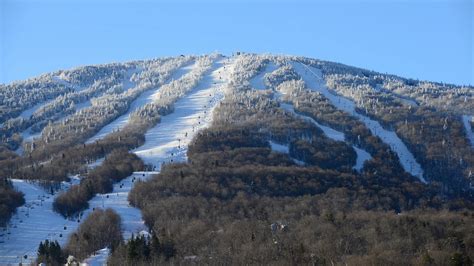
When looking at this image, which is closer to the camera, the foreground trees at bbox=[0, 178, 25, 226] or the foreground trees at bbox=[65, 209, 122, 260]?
the foreground trees at bbox=[65, 209, 122, 260]

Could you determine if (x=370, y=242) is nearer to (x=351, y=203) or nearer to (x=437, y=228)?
(x=437, y=228)

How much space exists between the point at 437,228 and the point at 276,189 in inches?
2277

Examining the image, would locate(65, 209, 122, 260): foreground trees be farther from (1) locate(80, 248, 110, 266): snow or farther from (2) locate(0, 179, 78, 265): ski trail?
(2) locate(0, 179, 78, 265): ski trail

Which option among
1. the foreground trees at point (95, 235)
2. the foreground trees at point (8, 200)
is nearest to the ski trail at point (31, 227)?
the foreground trees at point (8, 200)

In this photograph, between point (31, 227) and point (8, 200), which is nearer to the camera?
point (31, 227)

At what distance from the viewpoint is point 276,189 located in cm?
19825

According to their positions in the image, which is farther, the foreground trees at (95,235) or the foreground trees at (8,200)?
the foreground trees at (8,200)

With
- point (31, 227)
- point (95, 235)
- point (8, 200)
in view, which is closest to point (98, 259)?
point (95, 235)

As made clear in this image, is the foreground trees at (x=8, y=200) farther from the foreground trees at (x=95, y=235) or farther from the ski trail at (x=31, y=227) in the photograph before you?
the foreground trees at (x=95, y=235)

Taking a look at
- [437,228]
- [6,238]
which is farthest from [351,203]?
[6,238]

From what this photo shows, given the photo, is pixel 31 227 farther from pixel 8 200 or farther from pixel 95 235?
pixel 95 235

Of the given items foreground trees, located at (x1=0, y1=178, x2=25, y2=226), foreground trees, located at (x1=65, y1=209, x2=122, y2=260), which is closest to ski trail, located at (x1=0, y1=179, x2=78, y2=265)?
foreground trees, located at (x1=0, y1=178, x2=25, y2=226)

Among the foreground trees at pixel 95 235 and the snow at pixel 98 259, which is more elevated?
the snow at pixel 98 259

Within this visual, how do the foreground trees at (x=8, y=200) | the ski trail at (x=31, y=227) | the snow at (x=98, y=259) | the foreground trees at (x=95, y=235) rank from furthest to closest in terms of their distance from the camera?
1. the foreground trees at (x=8, y=200)
2. the ski trail at (x=31, y=227)
3. the foreground trees at (x=95, y=235)
4. the snow at (x=98, y=259)
